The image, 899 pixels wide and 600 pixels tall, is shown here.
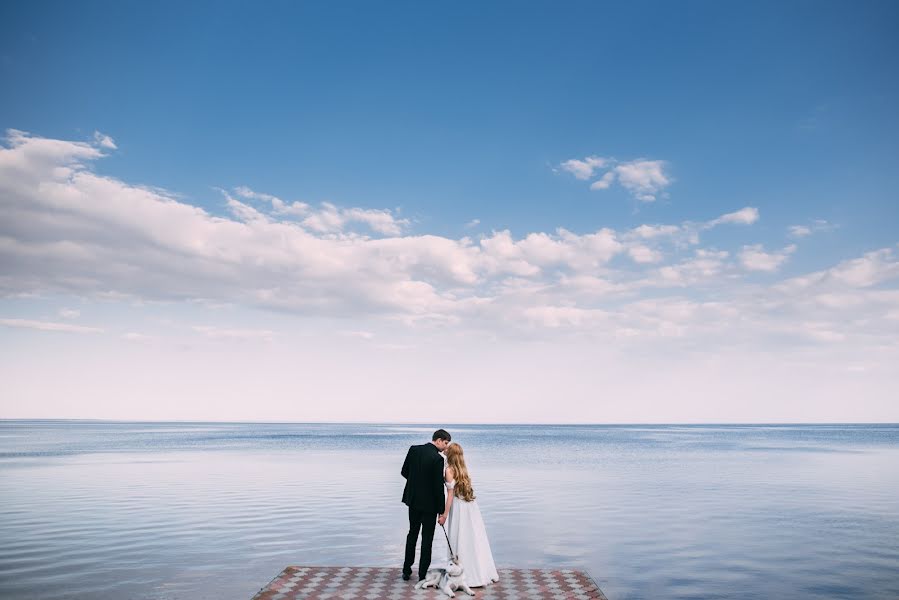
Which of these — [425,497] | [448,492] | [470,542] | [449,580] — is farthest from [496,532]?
[449,580]

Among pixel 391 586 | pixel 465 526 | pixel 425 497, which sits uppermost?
pixel 425 497

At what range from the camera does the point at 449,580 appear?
11.4 m

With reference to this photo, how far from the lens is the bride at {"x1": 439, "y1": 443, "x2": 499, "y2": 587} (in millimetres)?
11883

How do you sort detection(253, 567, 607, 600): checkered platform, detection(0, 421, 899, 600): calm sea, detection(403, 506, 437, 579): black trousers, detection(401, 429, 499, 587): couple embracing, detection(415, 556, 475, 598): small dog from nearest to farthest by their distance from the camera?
detection(253, 567, 607, 600): checkered platform, detection(415, 556, 475, 598): small dog, detection(401, 429, 499, 587): couple embracing, detection(403, 506, 437, 579): black trousers, detection(0, 421, 899, 600): calm sea

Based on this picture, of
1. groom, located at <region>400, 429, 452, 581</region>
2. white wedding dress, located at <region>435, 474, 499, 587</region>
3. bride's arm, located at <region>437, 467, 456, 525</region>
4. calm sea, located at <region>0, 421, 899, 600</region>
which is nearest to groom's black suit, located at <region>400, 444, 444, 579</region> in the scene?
groom, located at <region>400, 429, 452, 581</region>

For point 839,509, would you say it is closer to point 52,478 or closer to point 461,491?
point 461,491

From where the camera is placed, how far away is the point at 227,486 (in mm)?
33188

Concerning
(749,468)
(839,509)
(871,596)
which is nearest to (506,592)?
(871,596)

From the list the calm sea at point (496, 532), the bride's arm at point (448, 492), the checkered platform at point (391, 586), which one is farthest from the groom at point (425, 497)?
the calm sea at point (496, 532)

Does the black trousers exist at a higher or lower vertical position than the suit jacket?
lower

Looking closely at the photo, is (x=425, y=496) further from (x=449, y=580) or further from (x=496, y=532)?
(x=496, y=532)

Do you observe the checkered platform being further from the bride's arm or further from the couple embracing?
the bride's arm

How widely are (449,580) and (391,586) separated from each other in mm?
1136

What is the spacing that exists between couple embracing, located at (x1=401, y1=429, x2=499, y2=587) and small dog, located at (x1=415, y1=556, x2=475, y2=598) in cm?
29
